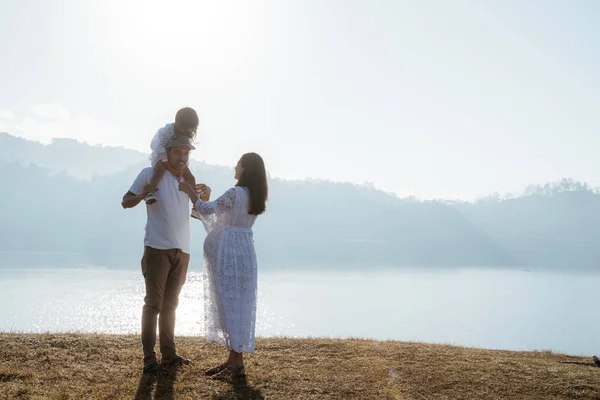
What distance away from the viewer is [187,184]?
18.1ft

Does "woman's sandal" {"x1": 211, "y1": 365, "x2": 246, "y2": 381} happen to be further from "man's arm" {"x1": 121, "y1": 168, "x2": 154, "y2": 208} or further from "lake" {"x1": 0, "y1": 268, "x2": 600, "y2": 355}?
"lake" {"x1": 0, "y1": 268, "x2": 600, "y2": 355}

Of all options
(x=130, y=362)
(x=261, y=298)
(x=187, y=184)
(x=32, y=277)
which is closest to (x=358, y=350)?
(x=130, y=362)

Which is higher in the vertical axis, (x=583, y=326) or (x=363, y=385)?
(x=363, y=385)

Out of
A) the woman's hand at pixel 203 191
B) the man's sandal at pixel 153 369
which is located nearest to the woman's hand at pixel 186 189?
the woman's hand at pixel 203 191

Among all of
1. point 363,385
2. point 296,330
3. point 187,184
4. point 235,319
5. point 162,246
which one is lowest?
point 296,330

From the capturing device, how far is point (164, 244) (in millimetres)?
5676

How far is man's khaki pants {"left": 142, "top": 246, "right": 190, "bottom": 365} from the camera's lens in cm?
562

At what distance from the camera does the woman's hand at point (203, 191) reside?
229 inches

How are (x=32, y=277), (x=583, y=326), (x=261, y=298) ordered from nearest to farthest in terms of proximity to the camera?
(x=583, y=326) < (x=261, y=298) < (x=32, y=277)

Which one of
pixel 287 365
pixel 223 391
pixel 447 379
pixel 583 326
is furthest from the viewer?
pixel 583 326

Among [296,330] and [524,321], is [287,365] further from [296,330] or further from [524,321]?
[524,321]

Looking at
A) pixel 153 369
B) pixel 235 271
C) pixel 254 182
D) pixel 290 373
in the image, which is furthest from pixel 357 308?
pixel 254 182

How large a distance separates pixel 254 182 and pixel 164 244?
1.20 m

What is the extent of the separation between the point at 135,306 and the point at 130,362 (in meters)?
92.2
